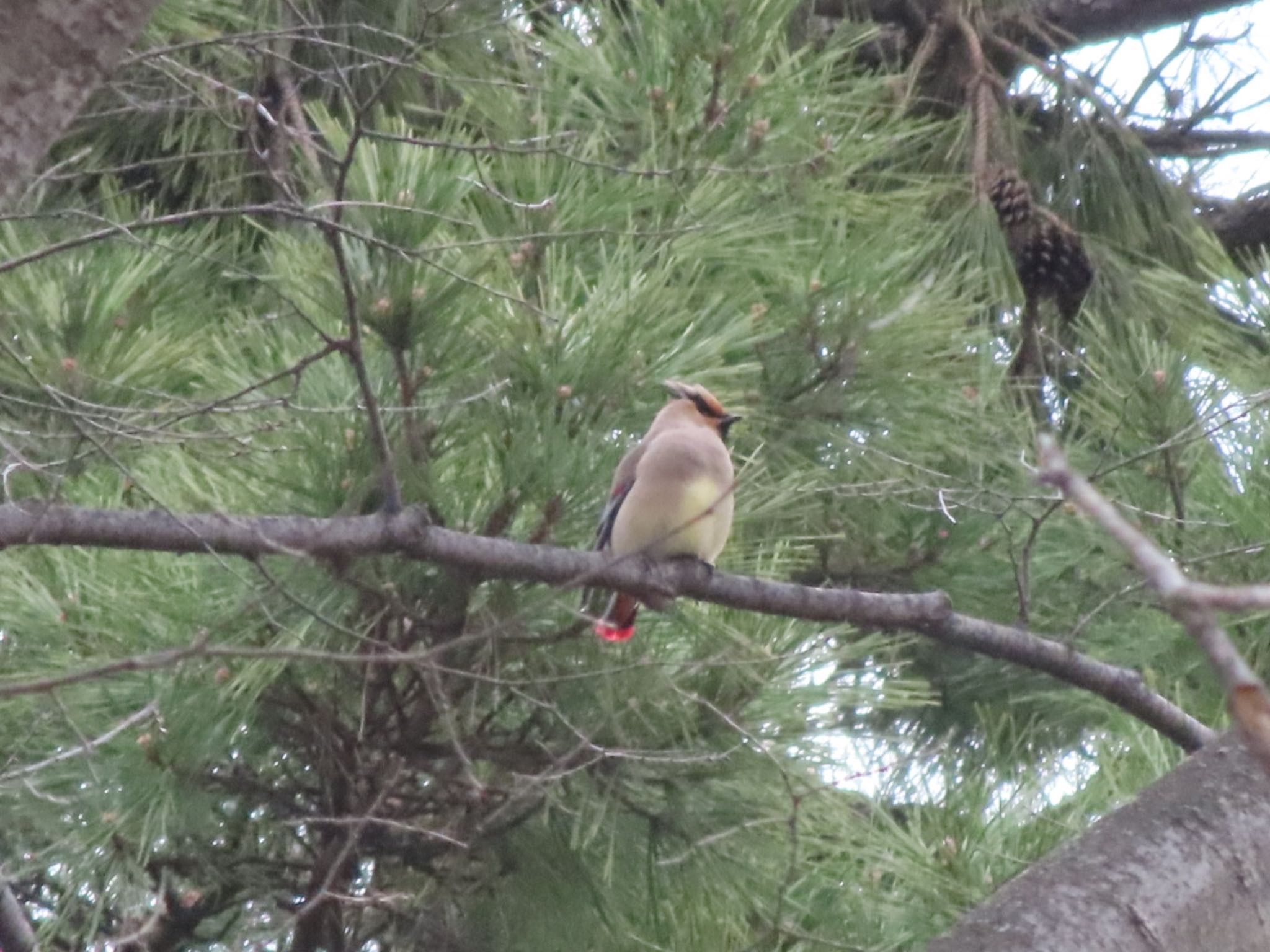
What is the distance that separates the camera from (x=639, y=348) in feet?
5.60

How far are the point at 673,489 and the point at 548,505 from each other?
0.30 m

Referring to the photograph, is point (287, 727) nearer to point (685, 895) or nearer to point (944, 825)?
point (685, 895)

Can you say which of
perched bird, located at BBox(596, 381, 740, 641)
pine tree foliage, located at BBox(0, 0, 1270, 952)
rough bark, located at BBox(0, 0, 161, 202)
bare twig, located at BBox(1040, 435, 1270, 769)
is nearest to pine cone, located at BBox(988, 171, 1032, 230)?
pine tree foliage, located at BBox(0, 0, 1270, 952)

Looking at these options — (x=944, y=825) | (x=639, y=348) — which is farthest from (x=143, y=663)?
(x=944, y=825)

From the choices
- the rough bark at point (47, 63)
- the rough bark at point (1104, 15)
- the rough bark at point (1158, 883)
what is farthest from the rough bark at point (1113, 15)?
the rough bark at point (47, 63)

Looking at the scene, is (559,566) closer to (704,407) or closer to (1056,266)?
(704,407)

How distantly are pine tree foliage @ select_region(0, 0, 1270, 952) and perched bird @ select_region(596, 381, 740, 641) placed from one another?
0.03m

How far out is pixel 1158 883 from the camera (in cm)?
108

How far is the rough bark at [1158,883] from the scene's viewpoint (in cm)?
104

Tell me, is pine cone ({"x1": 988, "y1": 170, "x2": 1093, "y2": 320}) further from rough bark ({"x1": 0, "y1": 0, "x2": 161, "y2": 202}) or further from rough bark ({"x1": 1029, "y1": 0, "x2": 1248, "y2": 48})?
rough bark ({"x1": 0, "y1": 0, "x2": 161, "y2": 202})

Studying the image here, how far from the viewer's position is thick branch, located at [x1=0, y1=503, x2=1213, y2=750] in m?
1.28

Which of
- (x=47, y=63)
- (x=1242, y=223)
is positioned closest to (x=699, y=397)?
(x=47, y=63)

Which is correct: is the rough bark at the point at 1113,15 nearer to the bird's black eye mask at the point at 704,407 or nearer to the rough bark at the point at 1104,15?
the rough bark at the point at 1104,15

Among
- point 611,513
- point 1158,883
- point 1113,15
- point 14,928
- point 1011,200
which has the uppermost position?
point 1113,15
